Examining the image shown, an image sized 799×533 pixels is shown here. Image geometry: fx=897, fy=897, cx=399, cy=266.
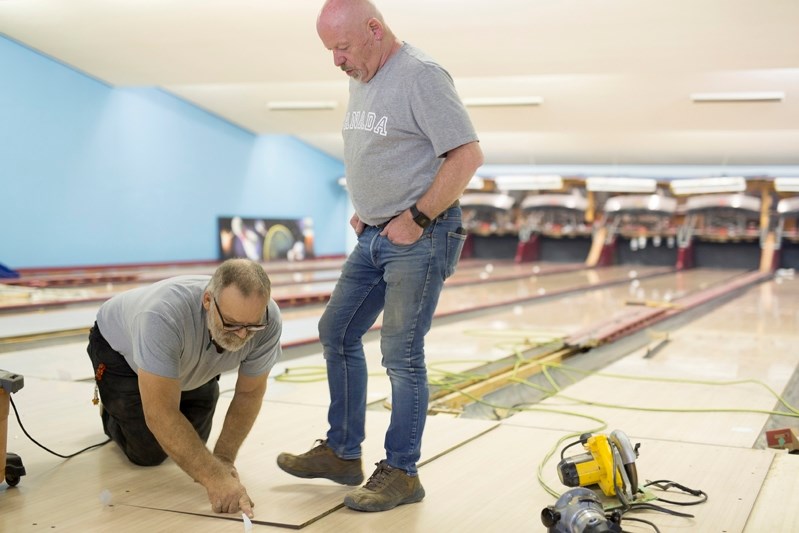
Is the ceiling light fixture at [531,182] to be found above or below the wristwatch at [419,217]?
above

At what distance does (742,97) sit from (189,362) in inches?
393

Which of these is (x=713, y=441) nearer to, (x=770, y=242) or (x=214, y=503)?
(x=214, y=503)

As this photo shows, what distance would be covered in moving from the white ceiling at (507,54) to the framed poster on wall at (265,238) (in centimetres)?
174

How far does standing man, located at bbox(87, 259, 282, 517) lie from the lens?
2537 millimetres

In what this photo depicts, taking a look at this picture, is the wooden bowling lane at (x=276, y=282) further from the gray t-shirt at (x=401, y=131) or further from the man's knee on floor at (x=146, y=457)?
the gray t-shirt at (x=401, y=131)

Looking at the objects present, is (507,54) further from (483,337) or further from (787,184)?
(787,184)

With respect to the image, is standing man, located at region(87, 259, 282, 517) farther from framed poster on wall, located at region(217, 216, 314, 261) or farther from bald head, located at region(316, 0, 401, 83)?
framed poster on wall, located at region(217, 216, 314, 261)

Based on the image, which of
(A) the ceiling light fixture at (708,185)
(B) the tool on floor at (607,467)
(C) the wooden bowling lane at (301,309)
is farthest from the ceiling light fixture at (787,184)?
(B) the tool on floor at (607,467)

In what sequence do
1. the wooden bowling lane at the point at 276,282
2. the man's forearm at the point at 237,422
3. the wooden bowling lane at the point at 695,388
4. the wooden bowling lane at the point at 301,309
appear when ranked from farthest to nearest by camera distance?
the wooden bowling lane at the point at 276,282 < the wooden bowling lane at the point at 301,309 < the wooden bowling lane at the point at 695,388 < the man's forearm at the point at 237,422

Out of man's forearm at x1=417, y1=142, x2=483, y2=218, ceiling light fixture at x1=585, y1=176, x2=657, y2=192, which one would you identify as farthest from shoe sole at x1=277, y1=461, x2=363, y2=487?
ceiling light fixture at x1=585, y1=176, x2=657, y2=192

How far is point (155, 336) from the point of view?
102 inches

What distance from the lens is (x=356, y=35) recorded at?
2.54 metres

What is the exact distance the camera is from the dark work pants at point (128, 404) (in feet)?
9.74

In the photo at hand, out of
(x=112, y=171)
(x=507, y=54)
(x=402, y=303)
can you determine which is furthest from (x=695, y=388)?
(x=112, y=171)
